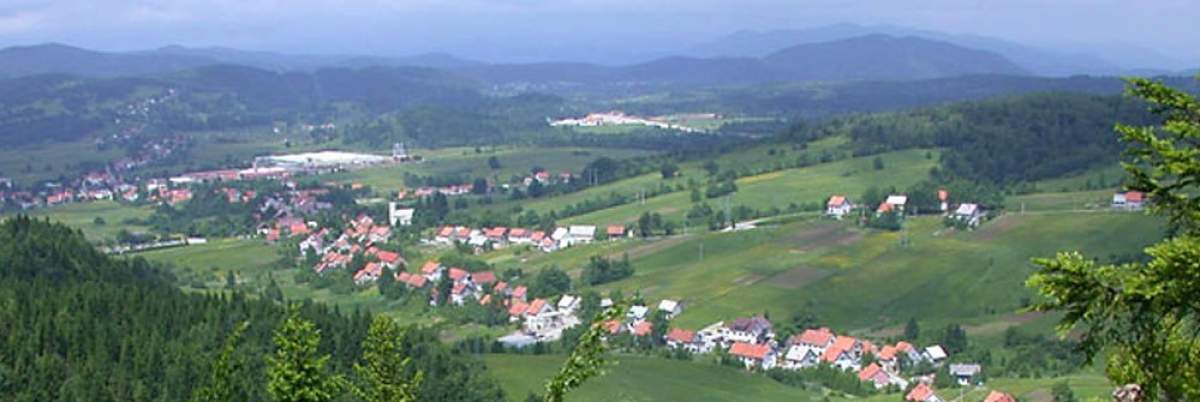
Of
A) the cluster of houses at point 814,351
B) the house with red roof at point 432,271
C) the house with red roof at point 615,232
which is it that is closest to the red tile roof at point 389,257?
the house with red roof at point 432,271

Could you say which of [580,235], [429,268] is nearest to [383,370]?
[429,268]

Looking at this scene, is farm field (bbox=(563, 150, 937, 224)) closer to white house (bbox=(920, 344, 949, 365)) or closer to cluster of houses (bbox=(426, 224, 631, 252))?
cluster of houses (bbox=(426, 224, 631, 252))

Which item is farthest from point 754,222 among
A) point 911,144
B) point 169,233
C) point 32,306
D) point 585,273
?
point 32,306

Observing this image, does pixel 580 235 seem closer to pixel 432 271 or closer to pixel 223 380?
pixel 432 271

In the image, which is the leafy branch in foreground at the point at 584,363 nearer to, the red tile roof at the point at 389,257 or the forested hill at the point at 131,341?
the forested hill at the point at 131,341

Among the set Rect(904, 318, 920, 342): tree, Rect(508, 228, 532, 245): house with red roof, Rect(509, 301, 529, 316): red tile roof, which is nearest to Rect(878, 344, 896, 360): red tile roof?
Rect(904, 318, 920, 342): tree

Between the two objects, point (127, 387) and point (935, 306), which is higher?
point (127, 387)

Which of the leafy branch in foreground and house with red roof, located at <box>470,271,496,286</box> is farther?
house with red roof, located at <box>470,271,496,286</box>

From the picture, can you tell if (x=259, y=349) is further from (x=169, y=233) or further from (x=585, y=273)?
(x=169, y=233)
